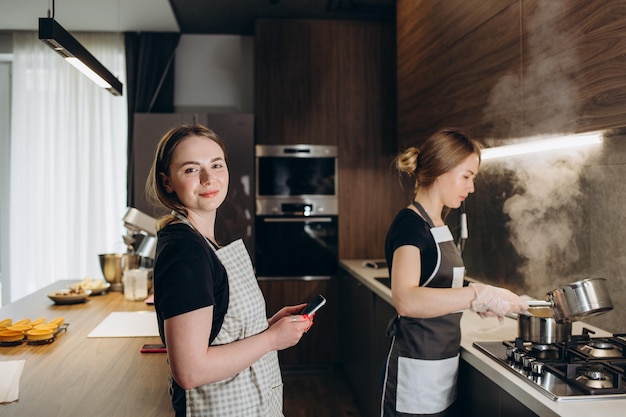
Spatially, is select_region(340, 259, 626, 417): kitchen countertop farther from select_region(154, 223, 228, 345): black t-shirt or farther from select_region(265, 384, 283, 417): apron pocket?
select_region(154, 223, 228, 345): black t-shirt

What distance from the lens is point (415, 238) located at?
5.99 feet

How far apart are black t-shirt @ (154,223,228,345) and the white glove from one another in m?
0.82

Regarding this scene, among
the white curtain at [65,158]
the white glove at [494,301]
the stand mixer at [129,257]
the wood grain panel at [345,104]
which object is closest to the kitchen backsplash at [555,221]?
the white glove at [494,301]

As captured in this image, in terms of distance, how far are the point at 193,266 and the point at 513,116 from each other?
1455 mm

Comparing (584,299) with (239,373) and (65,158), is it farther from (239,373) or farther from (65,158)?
(65,158)

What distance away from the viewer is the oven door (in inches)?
167

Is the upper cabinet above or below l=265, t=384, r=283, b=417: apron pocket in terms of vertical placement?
above

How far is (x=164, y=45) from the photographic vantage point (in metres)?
4.66

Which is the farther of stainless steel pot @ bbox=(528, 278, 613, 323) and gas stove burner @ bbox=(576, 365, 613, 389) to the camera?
stainless steel pot @ bbox=(528, 278, 613, 323)

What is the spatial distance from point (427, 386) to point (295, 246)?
2.45m

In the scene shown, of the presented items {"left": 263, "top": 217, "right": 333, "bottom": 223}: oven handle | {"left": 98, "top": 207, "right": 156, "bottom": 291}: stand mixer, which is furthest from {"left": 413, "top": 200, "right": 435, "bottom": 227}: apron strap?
{"left": 263, "top": 217, "right": 333, "bottom": 223}: oven handle

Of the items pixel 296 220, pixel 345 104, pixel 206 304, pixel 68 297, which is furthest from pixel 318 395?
pixel 206 304

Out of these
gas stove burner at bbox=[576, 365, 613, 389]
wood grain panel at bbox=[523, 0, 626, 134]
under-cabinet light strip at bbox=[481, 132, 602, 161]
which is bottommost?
gas stove burner at bbox=[576, 365, 613, 389]

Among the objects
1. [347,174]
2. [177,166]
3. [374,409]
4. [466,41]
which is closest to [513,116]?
[466,41]
